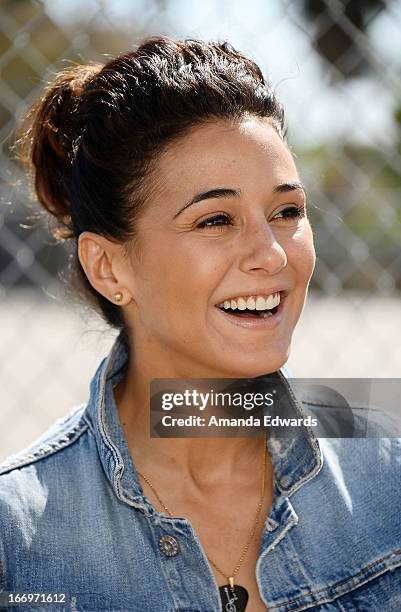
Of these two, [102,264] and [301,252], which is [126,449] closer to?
[102,264]

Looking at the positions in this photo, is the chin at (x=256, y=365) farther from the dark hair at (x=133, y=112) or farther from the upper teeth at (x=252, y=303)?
the dark hair at (x=133, y=112)

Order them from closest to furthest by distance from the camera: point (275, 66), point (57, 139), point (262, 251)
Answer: point (262, 251) < point (57, 139) < point (275, 66)

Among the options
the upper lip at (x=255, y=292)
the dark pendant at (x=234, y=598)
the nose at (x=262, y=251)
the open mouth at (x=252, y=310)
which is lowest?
the dark pendant at (x=234, y=598)

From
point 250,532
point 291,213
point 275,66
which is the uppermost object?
point 275,66

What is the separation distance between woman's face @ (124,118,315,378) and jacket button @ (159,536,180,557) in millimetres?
281

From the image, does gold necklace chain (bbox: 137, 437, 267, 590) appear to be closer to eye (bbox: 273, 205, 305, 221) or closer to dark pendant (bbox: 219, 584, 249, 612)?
dark pendant (bbox: 219, 584, 249, 612)

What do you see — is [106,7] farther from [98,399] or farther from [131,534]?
[131,534]

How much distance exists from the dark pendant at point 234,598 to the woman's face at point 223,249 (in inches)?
13.8

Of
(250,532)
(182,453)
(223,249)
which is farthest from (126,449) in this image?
(223,249)

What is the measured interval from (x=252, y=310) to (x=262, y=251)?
0.10 m

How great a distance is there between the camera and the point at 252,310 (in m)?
1.50

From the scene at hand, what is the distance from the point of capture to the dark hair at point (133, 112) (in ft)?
5.12

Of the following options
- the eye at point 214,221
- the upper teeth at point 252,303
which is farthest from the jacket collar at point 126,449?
the eye at point 214,221

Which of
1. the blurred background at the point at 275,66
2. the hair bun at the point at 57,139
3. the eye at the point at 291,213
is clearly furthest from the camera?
the blurred background at the point at 275,66
